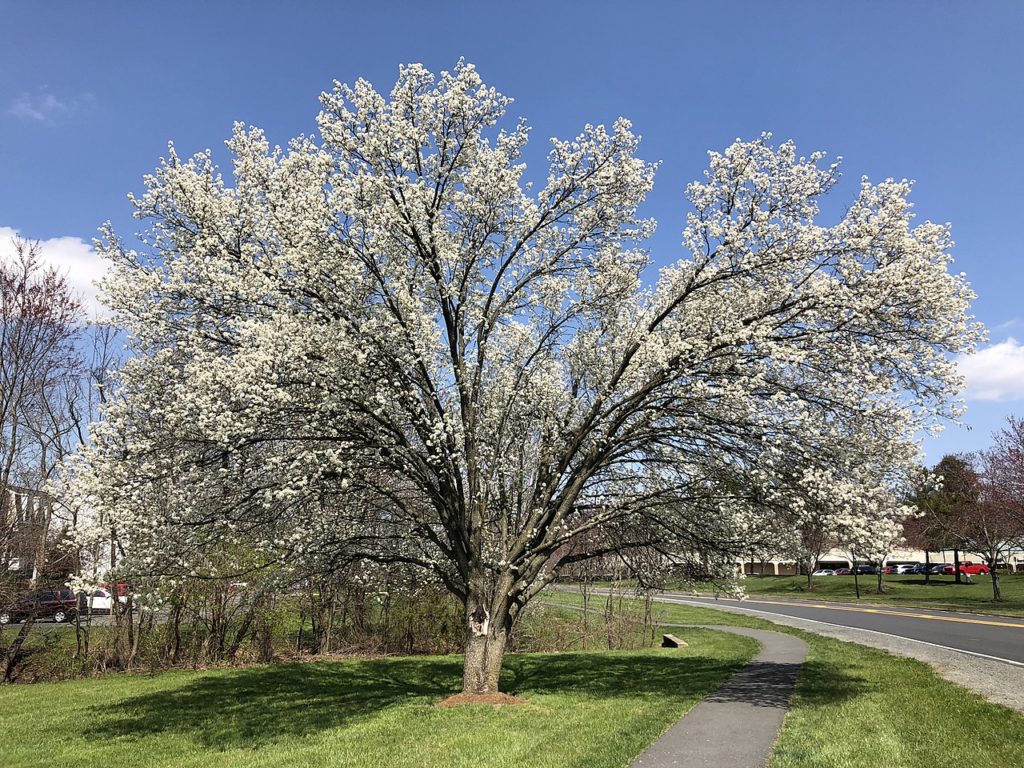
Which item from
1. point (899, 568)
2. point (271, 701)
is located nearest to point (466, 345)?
point (271, 701)

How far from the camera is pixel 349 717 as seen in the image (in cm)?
1049

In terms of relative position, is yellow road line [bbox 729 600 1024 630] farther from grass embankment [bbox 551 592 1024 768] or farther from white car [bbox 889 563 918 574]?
white car [bbox 889 563 918 574]

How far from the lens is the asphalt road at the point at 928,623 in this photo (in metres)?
17.6

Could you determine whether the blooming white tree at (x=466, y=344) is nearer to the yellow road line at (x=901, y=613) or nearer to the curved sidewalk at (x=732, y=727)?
the curved sidewalk at (x=732, y=727)

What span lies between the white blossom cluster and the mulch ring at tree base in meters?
1.28

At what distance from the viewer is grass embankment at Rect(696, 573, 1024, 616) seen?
32.1m

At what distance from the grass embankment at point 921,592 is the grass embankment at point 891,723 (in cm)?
913

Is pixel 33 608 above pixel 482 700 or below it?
above

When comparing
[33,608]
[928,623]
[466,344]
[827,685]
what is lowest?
[928,623]

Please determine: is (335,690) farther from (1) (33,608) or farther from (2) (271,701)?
(1) (33,608)

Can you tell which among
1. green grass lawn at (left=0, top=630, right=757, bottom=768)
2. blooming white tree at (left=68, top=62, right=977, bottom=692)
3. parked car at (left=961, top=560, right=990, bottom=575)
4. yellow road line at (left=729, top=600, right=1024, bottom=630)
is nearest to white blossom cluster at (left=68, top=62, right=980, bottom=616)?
blooming white tree at (left=68, top=62, right=977, bottom=692)

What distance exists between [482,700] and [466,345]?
5.54 meters

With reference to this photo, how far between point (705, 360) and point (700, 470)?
7.22ft

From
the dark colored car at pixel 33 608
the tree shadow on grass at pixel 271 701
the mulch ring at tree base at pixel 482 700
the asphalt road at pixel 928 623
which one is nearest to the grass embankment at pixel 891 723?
the mulch ring at tree base at pixel 482 700
